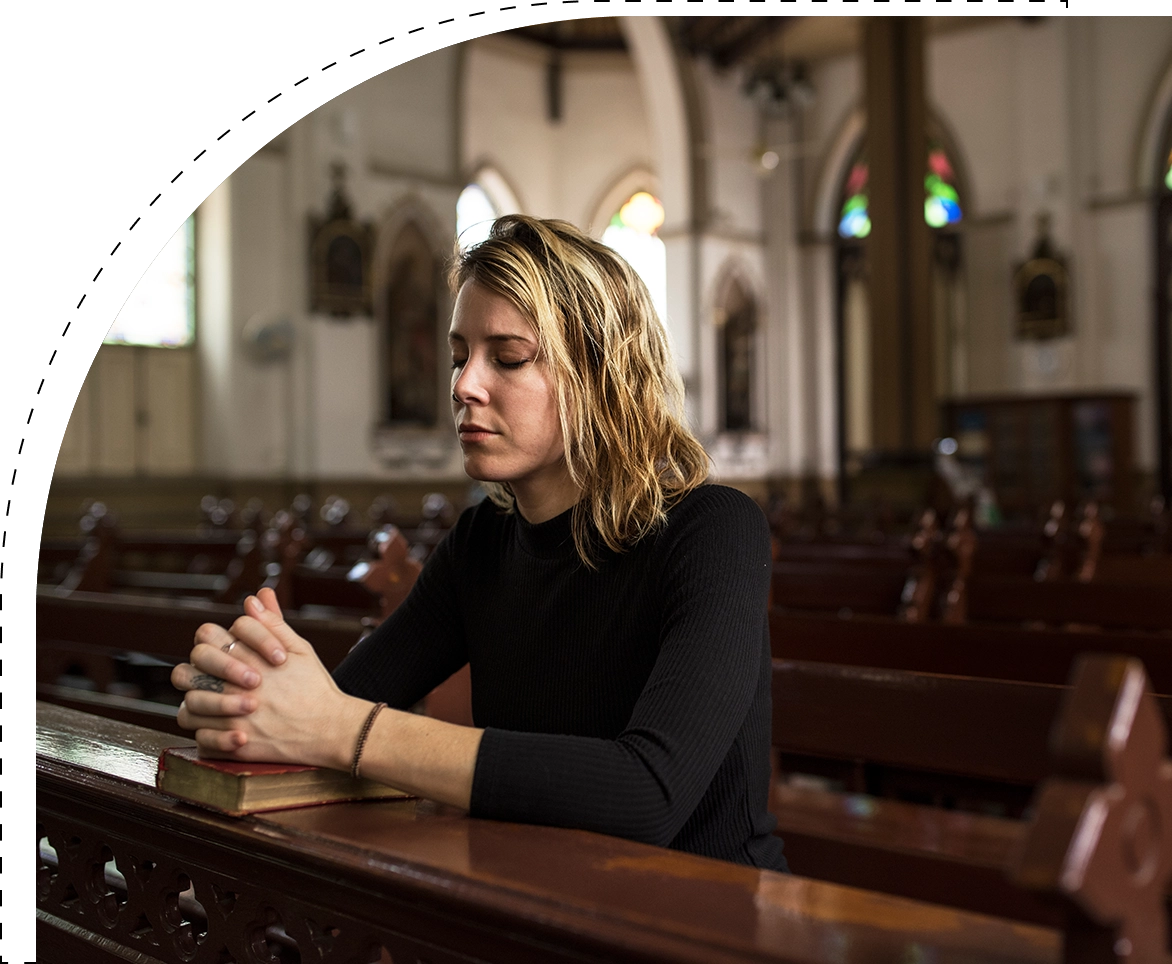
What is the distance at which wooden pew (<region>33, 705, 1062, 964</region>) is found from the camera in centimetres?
89

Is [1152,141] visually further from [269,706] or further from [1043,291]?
[269,706]

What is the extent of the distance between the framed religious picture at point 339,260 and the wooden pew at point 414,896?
12.1m

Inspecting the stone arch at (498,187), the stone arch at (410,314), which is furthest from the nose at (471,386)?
the stone arch at (498,187)

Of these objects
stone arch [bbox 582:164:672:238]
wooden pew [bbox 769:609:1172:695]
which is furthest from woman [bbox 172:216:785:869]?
stone arch [bbox 582:164:672:238]

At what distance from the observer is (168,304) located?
1312 centimetres

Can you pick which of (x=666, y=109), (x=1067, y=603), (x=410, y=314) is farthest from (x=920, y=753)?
(x=666, y=109)

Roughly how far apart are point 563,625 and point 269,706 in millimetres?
391

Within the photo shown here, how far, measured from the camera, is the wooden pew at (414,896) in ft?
2.93

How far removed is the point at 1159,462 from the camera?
1480 centimetres

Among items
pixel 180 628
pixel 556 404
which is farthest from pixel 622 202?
pixel 556 404

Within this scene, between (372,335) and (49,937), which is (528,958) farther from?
(372,335)

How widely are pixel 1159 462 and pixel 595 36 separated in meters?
9.24

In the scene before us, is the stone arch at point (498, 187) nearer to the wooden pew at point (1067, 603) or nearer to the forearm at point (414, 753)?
the wooden pew at point (1067, 603)

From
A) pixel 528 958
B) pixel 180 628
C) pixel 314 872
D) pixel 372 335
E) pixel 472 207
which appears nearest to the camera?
pixel 528 958
